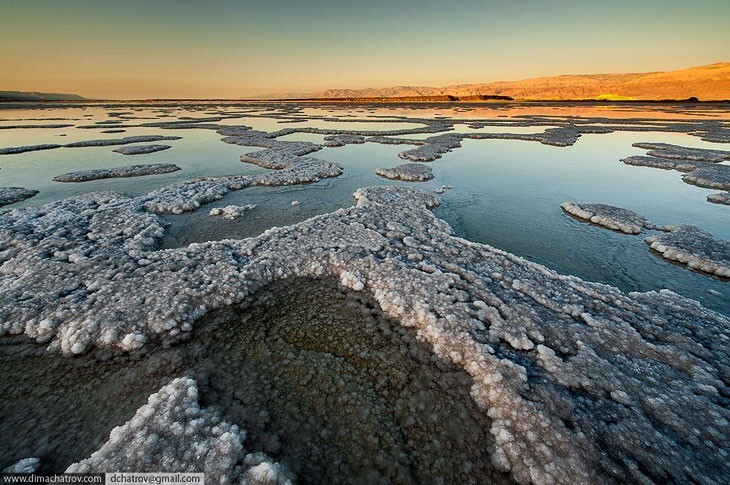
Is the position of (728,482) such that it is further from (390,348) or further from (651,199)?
(651,199)

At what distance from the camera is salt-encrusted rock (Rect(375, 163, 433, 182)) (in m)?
17.3

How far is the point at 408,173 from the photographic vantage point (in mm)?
17656

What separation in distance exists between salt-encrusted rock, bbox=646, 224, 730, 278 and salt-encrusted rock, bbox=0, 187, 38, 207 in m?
23.8

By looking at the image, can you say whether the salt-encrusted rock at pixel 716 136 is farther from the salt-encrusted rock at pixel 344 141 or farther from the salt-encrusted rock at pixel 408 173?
the salt-encrusted rock at pixel 344 141

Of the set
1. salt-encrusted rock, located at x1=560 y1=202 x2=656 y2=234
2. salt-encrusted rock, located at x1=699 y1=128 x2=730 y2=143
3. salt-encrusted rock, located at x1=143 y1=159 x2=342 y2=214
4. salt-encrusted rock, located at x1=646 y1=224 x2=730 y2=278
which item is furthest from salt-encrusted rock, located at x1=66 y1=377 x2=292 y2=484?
salt-encrusted rock, located at x1=699 y1=128 x2=730 y2=143

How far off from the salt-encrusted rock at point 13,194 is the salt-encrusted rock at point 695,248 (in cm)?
2380

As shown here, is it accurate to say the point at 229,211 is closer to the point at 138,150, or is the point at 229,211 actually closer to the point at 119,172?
the point at 119,172

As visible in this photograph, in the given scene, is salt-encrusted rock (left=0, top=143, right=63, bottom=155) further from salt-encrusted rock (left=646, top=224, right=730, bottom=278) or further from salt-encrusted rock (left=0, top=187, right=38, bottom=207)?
salt-encrusted rock (left=646, top=224, right=730, bottom=278)

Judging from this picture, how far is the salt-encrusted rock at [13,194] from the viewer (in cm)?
1280

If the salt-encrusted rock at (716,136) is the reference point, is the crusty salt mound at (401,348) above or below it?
below

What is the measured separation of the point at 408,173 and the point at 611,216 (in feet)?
31.3

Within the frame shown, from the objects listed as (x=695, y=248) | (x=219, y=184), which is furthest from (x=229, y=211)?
(x=695, y=248)

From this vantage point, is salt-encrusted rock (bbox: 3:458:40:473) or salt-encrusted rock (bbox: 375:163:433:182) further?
salt-encrusted rock (bbox: 375:163:433:182)

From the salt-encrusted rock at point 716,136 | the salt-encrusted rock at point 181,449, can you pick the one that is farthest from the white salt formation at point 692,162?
the salt-encrusted rock at point 181,449
